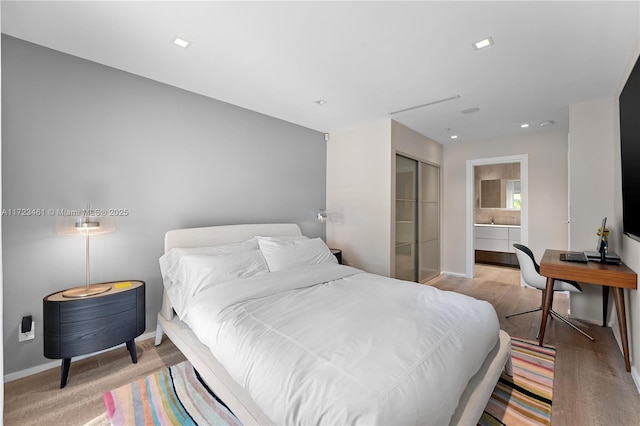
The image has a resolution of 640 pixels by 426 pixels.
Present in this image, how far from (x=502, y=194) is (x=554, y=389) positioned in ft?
17.6

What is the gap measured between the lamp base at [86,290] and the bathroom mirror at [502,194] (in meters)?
7.23

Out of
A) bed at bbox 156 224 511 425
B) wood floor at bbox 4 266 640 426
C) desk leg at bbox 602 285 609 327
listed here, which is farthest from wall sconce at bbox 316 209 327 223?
desk leg at bbox 602 285 609 327

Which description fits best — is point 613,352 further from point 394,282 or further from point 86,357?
point 86,357

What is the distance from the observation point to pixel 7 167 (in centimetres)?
208

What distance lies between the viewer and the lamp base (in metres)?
2.14

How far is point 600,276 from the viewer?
2402 mm

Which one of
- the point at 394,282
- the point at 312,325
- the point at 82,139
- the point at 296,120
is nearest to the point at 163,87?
the point at 82,139

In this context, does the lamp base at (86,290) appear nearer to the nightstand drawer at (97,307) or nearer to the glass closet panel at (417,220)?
the nightstand drawer at (97,307)

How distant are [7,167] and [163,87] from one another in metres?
1.40

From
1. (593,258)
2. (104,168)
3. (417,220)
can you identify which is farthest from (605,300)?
(104,168)

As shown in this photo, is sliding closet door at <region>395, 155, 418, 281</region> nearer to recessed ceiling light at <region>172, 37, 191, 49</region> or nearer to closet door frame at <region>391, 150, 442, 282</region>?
closet door frame at <region>391, 150, 442, 282</region>

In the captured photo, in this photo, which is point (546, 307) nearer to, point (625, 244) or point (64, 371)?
point (625, 244)

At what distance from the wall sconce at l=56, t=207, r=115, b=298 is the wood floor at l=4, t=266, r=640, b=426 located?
0.63 metres

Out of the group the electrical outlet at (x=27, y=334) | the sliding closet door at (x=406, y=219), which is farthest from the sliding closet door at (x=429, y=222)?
the electrical outlet at (x=27, y=334)
